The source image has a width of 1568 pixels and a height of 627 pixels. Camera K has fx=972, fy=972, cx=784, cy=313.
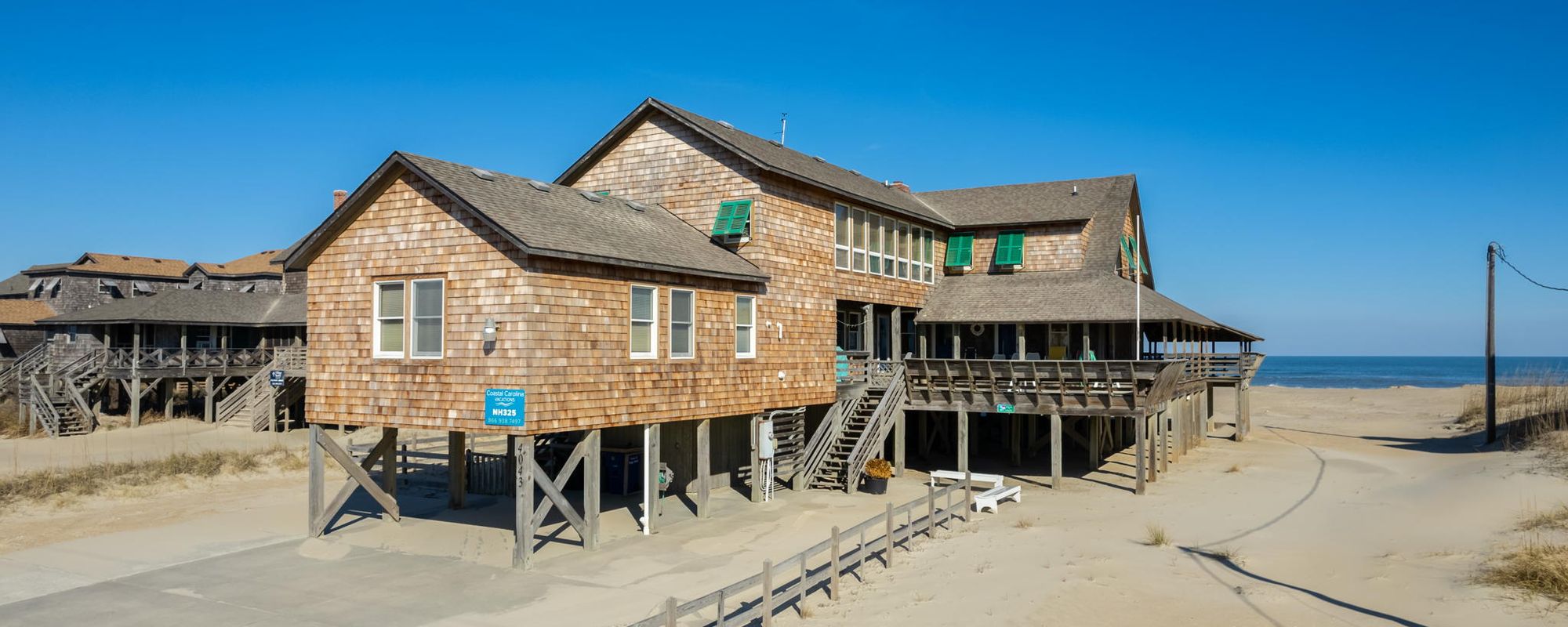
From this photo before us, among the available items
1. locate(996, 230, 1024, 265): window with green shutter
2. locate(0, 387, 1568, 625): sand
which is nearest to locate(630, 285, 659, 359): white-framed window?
locate(0, 387, 1568, 625): sand

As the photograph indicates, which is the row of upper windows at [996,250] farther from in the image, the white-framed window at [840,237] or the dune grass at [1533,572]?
the dune grass at [1533,572]

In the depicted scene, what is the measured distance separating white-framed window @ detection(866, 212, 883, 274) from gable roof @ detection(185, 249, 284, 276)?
3544 centimetres

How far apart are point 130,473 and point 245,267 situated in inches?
1269

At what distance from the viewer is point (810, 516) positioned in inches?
792

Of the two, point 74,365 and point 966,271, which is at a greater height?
point 966,271

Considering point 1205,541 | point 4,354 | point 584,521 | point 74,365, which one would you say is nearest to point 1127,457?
point 1205,541

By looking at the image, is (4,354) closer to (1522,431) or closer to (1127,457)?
(1127,457)

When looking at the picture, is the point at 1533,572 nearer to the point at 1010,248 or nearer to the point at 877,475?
the point at 877,475

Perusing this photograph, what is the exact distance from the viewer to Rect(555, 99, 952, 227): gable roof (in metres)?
22.5

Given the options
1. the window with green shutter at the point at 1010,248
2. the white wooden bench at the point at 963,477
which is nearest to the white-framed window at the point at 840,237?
the white wooden bench at the point at 963,477

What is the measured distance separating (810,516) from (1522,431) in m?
26.5

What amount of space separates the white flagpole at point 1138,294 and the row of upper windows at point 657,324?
10197 millimetres

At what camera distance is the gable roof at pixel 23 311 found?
158ft

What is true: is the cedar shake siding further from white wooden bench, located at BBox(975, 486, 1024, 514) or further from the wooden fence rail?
white wooden bench, located at BBox(975, 486, 1024, 514)
